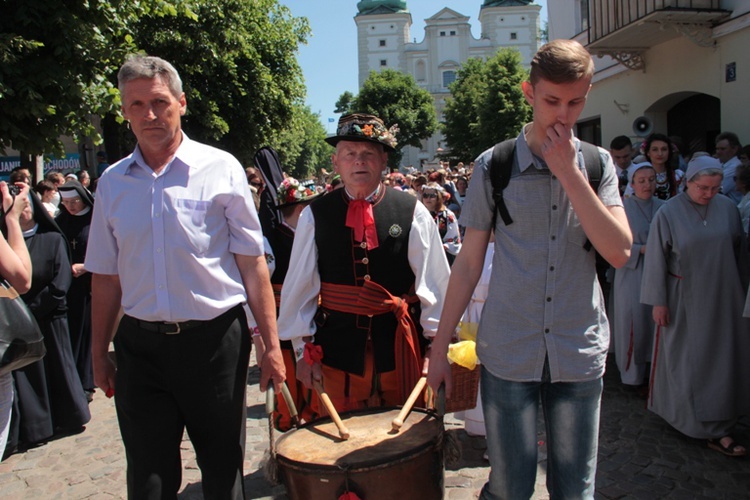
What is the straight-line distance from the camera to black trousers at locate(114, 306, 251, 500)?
104 inches

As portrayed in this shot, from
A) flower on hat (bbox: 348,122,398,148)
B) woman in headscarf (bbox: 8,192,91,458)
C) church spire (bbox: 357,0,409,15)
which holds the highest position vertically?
church spire (bbox: 357,0,409,15)

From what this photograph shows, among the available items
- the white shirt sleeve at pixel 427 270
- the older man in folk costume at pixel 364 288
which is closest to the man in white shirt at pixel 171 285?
the older man in folk costume at pixel 364 288

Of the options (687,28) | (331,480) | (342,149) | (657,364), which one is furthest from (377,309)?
(687,28)

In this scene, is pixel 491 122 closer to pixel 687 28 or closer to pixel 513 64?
pixel 513 64

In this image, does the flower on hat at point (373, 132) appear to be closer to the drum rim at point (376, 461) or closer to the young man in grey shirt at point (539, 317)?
the young man in grey shirt at point (539, 317)

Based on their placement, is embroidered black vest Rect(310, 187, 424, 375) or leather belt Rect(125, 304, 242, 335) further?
embroidered black vest Rect(310, 187, 424, 375)

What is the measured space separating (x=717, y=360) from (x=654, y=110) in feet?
36.4

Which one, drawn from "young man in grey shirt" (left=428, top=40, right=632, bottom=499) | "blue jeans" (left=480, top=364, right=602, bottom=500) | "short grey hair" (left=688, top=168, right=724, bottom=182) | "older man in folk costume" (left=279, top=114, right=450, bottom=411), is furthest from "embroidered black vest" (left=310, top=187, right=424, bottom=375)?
"short grey hair" (left=688, top=168, right=724, bottom=182)

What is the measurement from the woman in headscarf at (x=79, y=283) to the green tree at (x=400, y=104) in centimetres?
5659

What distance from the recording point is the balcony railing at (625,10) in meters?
11.3

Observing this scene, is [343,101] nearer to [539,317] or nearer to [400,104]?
[400,104]

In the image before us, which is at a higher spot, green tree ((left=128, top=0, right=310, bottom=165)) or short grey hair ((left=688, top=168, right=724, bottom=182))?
green tree ((left=128, top=0, right=310, bottom=165))

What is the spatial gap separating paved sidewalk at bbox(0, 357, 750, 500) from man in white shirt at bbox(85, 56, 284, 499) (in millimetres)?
1551

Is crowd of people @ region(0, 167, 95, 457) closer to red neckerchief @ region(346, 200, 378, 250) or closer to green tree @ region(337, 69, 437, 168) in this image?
red neckerchief @ region(346, 200, 378, 250)
